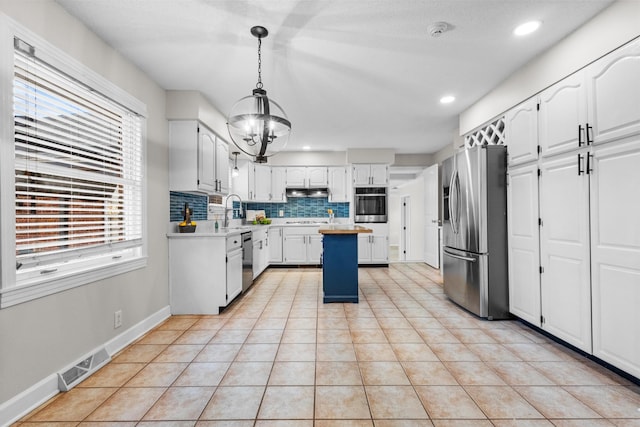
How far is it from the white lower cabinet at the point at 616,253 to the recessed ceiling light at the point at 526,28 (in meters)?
1.02

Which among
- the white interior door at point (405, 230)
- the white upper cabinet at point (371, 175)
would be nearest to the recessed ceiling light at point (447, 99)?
the white upper cabinet at point (371, 175)

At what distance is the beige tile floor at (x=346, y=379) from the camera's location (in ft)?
5.48

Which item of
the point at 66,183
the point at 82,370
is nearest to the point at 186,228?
the point at 66,183

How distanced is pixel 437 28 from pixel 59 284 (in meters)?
3.20

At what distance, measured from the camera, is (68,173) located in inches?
81.7

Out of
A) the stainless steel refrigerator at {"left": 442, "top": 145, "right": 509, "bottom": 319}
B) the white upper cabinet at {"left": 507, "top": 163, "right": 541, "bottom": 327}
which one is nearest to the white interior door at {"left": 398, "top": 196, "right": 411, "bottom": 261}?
the stainless steel refrigerator at {"left": 442, "top": 145, "right": 509, "bottom": 319}

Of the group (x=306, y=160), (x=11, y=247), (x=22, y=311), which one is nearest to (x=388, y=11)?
(x=11, y=247)

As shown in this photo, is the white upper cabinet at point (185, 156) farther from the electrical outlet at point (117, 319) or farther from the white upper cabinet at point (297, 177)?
the white upper cabinet at point (297, 177)

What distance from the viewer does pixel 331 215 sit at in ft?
22.2

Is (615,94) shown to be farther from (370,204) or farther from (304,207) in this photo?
(304,207)

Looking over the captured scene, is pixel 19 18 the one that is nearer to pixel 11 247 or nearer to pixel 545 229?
pixel 11 247

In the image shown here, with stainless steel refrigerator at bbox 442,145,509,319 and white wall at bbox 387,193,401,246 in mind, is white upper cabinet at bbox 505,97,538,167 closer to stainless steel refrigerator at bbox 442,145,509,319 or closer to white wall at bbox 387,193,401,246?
stainless steel refrigerator at bbox 442,145,509,319

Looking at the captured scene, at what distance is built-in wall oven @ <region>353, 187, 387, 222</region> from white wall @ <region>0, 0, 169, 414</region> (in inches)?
160

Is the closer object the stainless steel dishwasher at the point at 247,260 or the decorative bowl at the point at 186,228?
the decorative bowl at the point at 186,228
